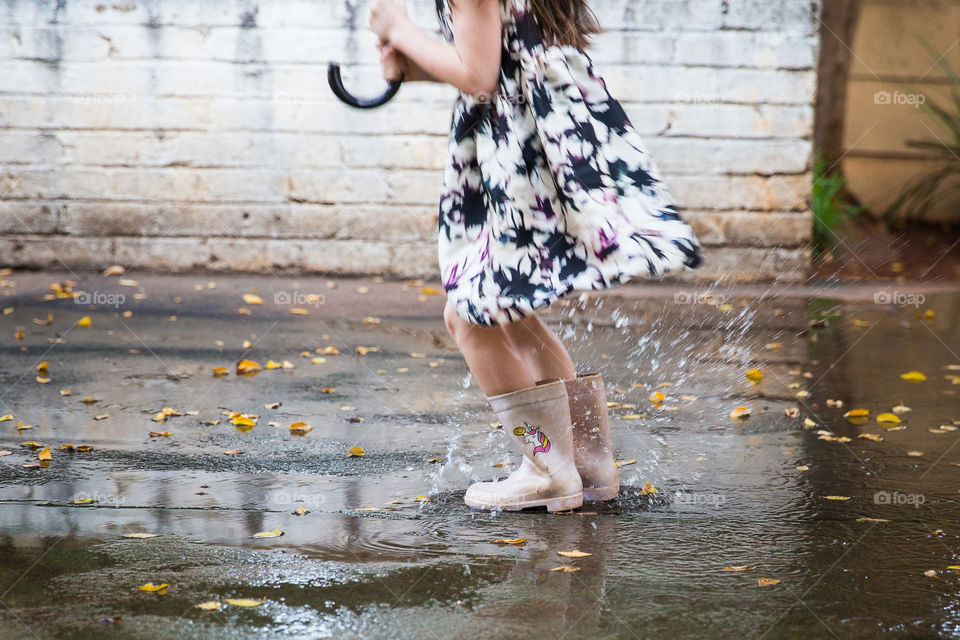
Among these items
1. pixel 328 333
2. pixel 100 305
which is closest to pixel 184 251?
pixel 100 305

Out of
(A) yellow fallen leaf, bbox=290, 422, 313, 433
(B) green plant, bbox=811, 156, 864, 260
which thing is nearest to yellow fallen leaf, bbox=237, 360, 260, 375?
(A) yellow fallen leaf, bbox=290, 422, 313, 433

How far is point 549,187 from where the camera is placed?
2.36m

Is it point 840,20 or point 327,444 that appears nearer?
point 327,444

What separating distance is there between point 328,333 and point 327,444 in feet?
6.24

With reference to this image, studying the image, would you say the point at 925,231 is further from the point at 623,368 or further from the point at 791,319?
the point at 623,368

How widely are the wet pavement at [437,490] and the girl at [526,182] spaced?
508mm

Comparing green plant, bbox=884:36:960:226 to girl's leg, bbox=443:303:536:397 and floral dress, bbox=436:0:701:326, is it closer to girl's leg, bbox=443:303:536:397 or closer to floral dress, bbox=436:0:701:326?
floral dress, bbox=436:0:701:326

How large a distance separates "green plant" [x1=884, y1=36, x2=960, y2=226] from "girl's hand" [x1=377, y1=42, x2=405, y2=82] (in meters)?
7.32

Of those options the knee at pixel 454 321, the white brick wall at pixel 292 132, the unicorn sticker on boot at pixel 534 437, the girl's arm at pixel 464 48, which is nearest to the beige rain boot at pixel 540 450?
the unicorn sticker on boot at pixel 534 437

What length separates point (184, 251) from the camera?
660 centimetres

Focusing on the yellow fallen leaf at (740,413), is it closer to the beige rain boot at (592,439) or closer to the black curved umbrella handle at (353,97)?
the beige rain boot at (592,439)

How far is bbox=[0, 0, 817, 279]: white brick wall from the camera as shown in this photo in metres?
6.32

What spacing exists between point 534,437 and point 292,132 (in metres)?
4.39

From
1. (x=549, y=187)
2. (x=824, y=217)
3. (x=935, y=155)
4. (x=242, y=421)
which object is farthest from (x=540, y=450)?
(x=935, y=155)
